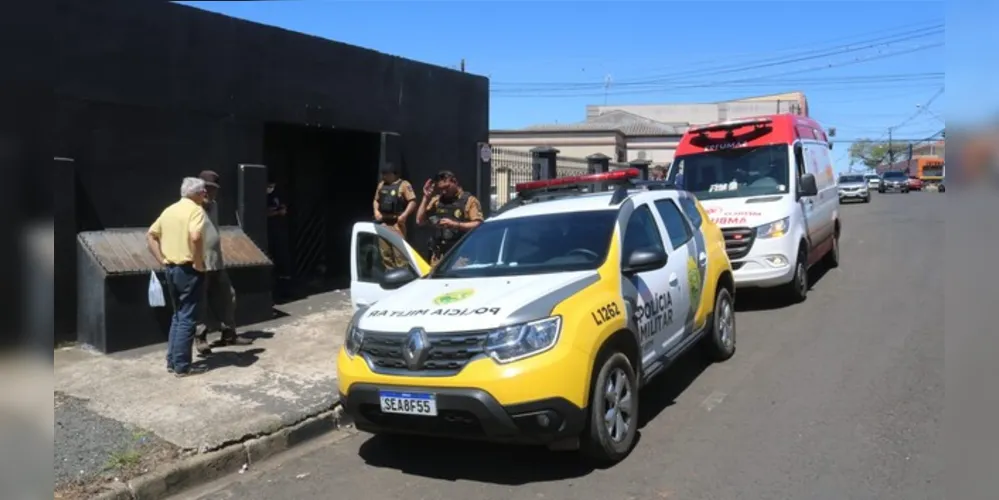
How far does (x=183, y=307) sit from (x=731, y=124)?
7664 mm

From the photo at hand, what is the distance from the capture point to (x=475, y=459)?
16.2ft

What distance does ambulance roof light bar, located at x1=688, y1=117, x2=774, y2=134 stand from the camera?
1041cm

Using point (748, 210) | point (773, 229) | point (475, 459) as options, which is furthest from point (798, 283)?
point (475, 459)

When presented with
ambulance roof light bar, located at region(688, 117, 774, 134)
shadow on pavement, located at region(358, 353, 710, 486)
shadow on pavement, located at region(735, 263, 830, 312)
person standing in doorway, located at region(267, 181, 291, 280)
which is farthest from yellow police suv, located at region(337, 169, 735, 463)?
ambulance roof light bar, located at region(688, 117, 774, 134)

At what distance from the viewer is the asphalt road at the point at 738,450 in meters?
4.30

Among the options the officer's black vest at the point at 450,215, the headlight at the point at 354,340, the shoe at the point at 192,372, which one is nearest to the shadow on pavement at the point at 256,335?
the shoe at the point at 192,372

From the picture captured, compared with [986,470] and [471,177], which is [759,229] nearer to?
[471,177]

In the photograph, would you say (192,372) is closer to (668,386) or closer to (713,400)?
(668,386)

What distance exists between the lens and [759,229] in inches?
362

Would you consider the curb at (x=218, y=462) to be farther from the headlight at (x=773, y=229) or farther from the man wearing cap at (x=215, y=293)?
the headlight at (x=773, y=229)

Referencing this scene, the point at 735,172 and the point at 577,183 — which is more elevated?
the point at 735,172

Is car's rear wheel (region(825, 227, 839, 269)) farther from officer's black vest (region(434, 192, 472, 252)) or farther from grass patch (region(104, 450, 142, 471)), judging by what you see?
grass patch (region(104, 450, 142, 471))

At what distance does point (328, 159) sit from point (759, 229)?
6601 millimetres

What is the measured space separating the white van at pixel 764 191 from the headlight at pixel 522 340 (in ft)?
18.3
